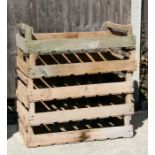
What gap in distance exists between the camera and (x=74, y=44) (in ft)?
21.8

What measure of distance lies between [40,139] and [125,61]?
150cm

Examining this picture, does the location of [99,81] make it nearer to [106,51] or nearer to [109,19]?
[106,51]

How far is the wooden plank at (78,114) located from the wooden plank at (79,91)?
0.20m

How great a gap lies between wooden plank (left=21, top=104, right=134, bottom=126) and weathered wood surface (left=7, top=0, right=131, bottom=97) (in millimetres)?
1221

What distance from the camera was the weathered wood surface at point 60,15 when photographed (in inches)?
298

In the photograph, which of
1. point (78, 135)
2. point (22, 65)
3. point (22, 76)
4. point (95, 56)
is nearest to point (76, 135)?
point (78, 135)

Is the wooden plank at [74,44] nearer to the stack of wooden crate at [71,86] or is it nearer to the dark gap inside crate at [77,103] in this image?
the stack of wooden crate at [71,86]

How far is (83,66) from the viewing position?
6703 millimetres

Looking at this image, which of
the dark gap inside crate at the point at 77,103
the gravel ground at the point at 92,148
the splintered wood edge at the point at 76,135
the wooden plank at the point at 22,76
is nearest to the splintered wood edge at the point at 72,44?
the wooden plank at the point at 22,76

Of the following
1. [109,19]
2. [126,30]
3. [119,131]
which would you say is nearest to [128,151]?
[119,131]

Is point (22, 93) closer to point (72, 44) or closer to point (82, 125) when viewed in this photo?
point (72, 44)

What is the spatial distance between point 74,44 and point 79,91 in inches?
24.4

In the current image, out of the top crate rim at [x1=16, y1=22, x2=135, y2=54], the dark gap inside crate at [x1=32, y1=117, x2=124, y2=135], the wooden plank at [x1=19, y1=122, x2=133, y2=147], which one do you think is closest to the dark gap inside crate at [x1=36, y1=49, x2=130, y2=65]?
the top crate rim at [x1=16, y1=22, x2=135, y2=54]
